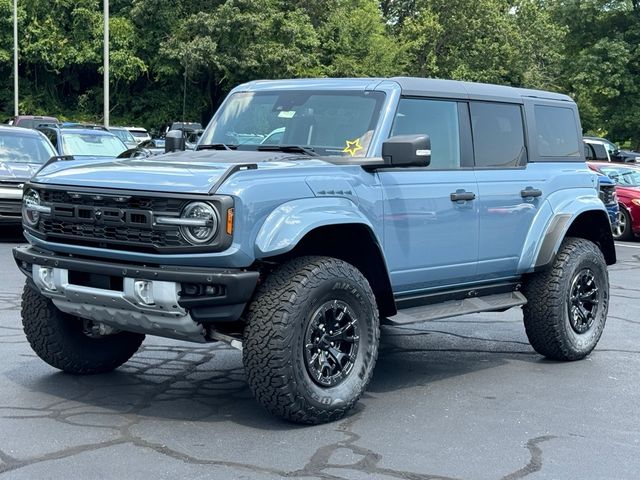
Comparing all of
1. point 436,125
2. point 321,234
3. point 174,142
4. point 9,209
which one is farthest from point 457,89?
point 9,209

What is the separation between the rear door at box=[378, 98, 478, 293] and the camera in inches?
246

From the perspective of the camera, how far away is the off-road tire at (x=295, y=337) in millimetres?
5355

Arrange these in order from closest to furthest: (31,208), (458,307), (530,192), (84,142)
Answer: (31,208), (458,307), (530,192), (84,142)

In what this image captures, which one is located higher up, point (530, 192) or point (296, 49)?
point (296, 49)

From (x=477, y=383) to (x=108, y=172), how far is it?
2.82 m

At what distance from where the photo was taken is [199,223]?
5.27 meters

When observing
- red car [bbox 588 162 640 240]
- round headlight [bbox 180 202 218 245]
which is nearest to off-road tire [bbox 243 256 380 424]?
round headlight [bbox 180 202 218 245]

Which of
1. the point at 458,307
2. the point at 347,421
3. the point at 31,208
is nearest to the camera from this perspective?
the point at 347,421

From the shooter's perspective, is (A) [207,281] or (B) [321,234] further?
(B) [321,234]

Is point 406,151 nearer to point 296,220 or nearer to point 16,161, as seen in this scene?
point 296,220

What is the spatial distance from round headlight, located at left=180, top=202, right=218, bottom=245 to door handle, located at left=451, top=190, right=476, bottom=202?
196 centimetres

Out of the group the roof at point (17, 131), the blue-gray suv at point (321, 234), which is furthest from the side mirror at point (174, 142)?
the roof at point (17, 131)

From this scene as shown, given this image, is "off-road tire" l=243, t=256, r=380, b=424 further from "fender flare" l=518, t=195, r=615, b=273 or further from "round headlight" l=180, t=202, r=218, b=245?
"fender flare" l=518, t=195, r=615, b=273

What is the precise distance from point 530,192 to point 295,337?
8.65 ft
